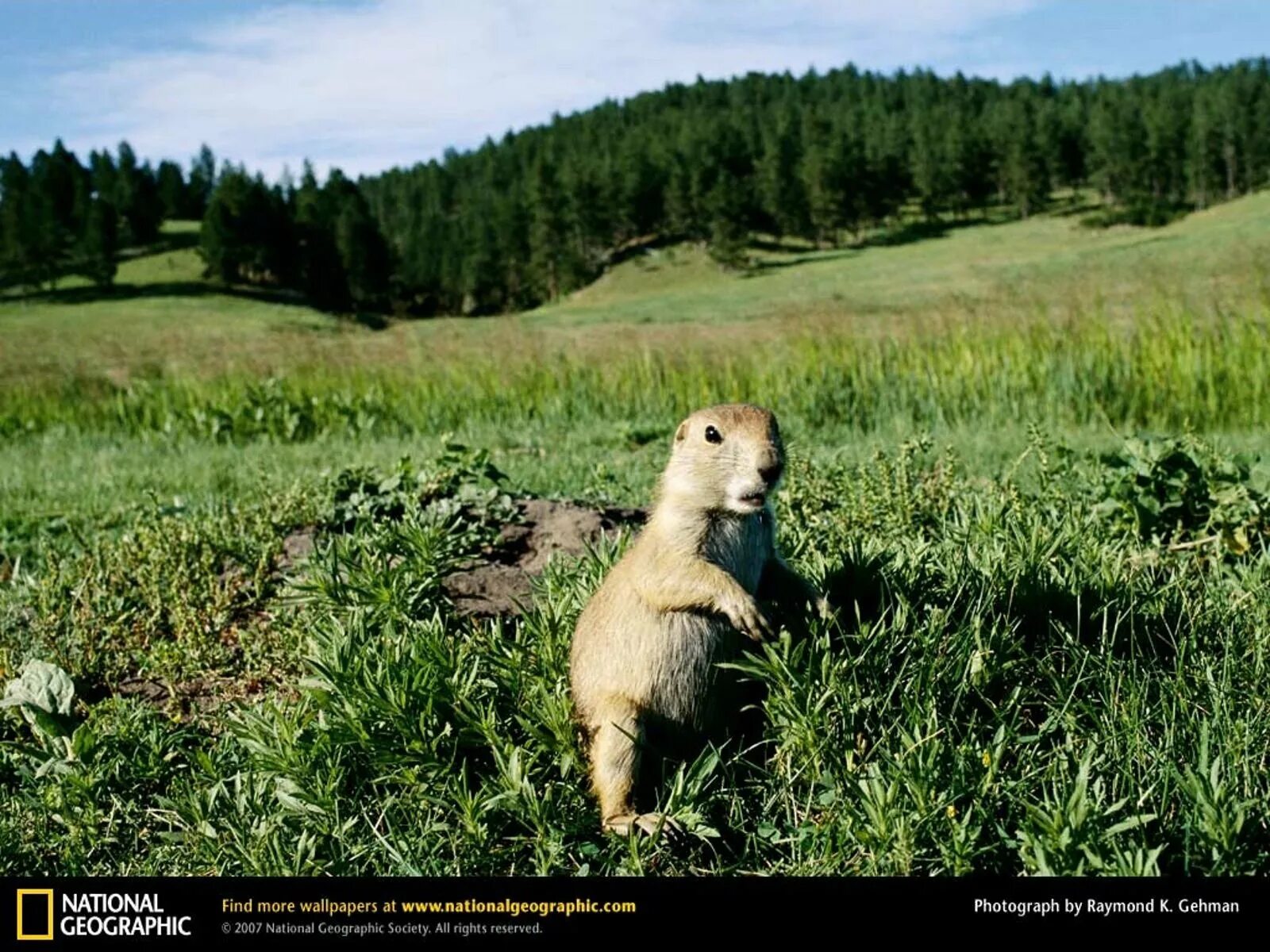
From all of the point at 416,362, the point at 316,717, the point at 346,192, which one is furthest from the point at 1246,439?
the point at 346,192

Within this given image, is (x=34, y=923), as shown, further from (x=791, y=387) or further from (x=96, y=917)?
(x=791, y=387)

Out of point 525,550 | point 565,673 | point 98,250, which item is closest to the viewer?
point 565,673

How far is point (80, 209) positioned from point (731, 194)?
5060 cm

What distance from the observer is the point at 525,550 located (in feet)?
17.0

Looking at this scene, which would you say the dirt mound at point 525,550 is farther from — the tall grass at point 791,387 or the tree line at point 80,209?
the tree line at point 80,209

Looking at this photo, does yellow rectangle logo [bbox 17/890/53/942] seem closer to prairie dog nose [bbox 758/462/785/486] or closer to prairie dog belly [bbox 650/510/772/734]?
prairie dog belly [bbox 650/510/772/734]

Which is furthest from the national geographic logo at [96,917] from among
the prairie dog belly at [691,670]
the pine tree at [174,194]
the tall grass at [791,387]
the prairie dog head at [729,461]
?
the pine tree at [174,194]

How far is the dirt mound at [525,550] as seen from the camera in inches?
184

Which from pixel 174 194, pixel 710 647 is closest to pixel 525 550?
pixel 710 647

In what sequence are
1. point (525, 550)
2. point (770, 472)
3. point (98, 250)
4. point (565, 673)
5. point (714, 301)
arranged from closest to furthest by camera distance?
point (770, 472) → point (565, 673) → point (525, 550) → point (714, 301) → point (98, 250)

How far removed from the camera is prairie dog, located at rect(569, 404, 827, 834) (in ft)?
10.2

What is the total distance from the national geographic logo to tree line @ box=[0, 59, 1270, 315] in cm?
8098

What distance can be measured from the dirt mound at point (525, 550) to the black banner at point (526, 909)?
1.76m

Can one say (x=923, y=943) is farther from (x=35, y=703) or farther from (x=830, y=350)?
(x=830, y=350)
